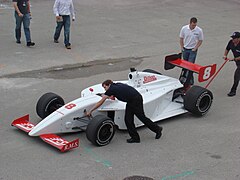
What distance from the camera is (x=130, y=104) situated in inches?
327

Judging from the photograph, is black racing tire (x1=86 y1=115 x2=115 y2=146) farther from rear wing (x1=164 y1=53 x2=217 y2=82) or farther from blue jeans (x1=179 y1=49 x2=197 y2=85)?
blue jeans (x1=179 y1=49 x2=197 y2=85)

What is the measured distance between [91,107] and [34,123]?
4.39 feet

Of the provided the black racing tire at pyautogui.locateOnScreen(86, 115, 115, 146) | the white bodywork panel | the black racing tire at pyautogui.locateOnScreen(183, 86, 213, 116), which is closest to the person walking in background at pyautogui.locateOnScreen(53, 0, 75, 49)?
the white bodywork panel

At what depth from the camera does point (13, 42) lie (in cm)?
1502

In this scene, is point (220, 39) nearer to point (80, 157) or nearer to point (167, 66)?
point (167, 66)

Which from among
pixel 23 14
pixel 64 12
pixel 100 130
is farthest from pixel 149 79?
pixel 23 14

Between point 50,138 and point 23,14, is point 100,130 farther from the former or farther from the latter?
point 23,14

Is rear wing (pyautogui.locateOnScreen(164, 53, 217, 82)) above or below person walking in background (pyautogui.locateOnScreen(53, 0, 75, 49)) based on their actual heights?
below

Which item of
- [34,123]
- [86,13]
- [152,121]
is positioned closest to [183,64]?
[152,121]

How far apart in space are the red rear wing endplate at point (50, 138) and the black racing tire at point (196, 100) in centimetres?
267

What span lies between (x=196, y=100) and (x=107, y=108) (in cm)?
192

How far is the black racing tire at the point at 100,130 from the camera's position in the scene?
8.02m

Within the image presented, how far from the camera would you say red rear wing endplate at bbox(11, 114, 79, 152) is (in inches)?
308

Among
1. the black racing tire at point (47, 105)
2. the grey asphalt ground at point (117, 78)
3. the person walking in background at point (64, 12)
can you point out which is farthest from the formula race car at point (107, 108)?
the person walking in background at point (64, 12)
